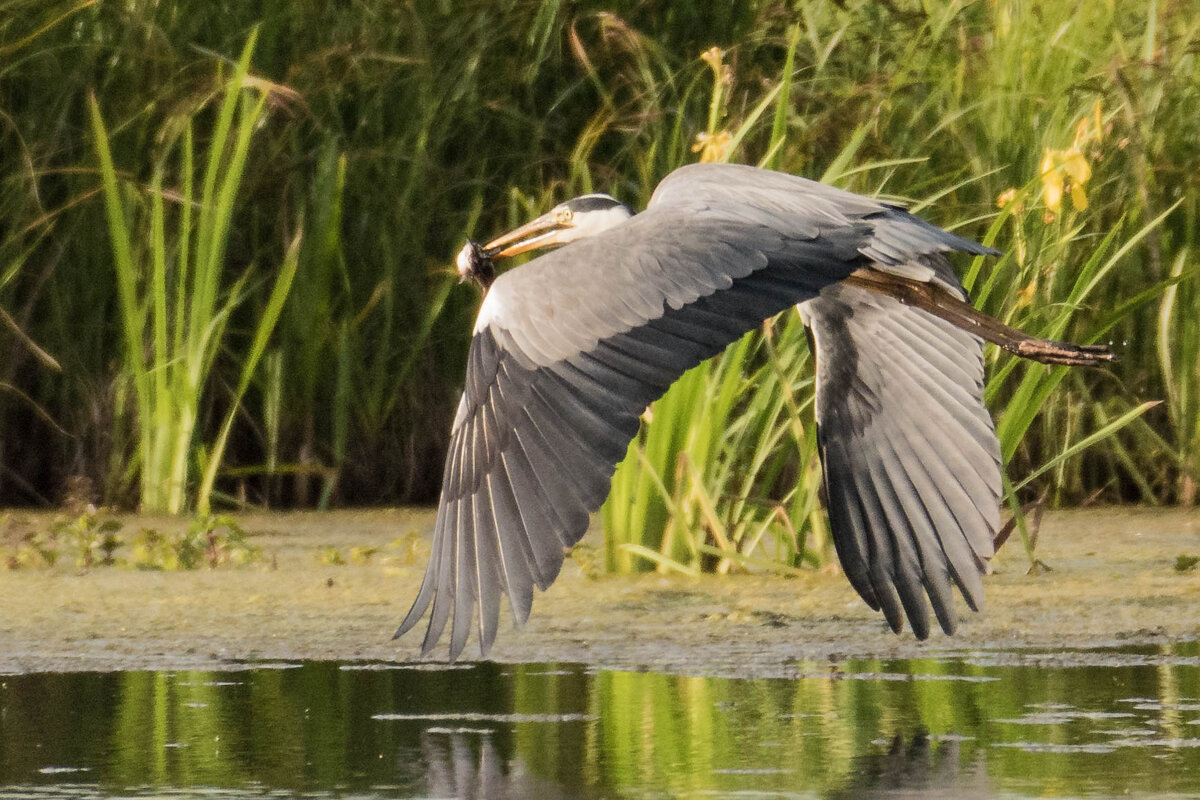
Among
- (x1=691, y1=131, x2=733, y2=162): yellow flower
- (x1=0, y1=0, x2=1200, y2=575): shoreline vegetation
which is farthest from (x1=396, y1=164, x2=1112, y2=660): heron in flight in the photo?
(x1=0, y1=0, x2=1200, y2=575): shoreline vegetation

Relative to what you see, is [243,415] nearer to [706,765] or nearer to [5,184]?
[5,184]

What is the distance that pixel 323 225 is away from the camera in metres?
5.68

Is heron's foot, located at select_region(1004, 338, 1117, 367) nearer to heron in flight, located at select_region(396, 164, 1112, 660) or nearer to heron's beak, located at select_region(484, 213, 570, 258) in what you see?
heron in flight, located at select_region(396, 164, 1112, 660)

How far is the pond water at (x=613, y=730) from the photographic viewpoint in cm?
290

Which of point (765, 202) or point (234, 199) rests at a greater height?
point (234, 199)

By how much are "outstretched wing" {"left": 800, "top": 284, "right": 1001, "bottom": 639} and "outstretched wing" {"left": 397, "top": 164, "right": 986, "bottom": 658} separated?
551 millimetres

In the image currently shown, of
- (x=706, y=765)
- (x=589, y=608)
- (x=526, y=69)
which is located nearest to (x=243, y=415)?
(x=526, y=69)

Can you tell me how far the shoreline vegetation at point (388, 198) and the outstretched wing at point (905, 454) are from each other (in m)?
1.03

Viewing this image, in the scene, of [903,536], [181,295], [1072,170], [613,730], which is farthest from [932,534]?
[181,295]

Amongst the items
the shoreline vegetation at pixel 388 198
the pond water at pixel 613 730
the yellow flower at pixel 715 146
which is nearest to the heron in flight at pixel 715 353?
the pond water at pixel 613 730

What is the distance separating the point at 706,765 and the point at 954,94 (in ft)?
11.1

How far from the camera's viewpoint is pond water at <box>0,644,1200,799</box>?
2902 millimetres

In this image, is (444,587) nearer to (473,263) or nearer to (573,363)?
(573,363)

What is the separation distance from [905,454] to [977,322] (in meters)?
0.35
